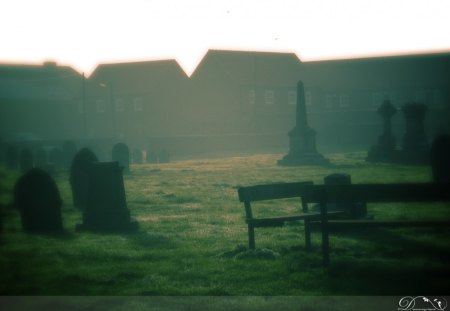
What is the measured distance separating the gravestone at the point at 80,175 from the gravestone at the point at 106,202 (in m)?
2.55

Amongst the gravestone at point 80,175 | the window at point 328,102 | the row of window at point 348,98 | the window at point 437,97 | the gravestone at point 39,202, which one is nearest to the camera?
the gravestone at point 39,202

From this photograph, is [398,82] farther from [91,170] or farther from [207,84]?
[91,170]

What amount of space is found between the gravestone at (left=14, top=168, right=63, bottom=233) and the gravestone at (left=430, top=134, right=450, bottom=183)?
1028 centimetres

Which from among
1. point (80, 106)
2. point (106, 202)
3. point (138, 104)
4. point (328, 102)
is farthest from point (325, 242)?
point (80, 106)

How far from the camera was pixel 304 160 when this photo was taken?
1065 inches

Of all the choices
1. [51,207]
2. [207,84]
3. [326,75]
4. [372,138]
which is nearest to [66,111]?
[207,84]

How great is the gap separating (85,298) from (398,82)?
54.2m

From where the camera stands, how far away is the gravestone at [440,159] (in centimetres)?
1591

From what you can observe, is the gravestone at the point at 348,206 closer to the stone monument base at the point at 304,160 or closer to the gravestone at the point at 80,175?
the gravestone at the point at 80,175

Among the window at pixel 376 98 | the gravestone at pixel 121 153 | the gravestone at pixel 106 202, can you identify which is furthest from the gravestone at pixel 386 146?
the window at pixel 376 98

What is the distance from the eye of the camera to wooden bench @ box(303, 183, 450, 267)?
705cm

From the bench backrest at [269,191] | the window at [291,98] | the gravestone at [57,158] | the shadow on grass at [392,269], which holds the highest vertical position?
the window at [291,98]

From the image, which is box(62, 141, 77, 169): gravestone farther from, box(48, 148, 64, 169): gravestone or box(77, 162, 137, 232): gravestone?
box(77, 162, 137, 232): gravestone

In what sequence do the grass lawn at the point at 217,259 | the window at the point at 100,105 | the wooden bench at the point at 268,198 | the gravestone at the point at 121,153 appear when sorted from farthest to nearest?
the window at the point at 100,105 < the gravestone at the point at 121,153 < the wooden bench at the point at 268,198 < the grass lawn at the point at 217,259
